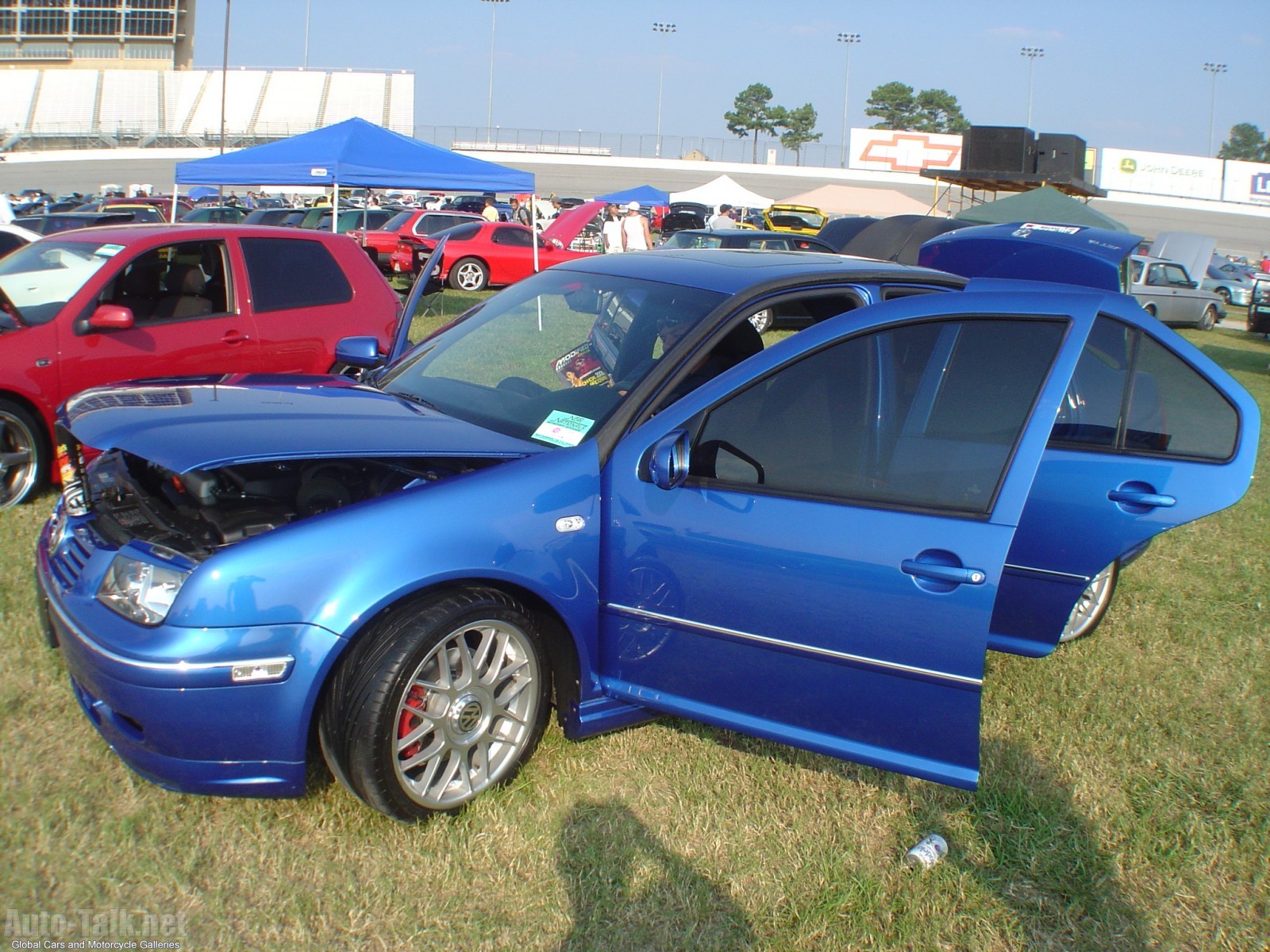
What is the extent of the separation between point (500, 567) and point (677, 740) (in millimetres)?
1015

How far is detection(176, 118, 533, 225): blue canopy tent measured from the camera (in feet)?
42.4

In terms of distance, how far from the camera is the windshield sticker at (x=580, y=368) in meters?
3.34

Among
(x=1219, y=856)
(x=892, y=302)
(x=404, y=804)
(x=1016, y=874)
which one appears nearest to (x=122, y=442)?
(x=404, y=804)

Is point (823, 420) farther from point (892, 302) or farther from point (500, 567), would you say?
point (500, 567)

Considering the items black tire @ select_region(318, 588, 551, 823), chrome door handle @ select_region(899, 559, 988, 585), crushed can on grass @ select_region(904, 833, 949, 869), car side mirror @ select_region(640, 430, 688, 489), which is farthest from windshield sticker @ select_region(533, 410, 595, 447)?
crushed can on grass @ select_region(904, 833, 949, 869)

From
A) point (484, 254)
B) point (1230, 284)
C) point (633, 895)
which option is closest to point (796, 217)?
point (1230, 284)

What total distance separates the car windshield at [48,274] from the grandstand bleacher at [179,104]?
67.3m

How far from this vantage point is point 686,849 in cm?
281

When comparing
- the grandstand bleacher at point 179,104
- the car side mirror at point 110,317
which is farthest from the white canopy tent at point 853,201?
the grandstand bleacher at point 179,104

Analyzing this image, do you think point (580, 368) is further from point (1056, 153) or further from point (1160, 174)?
point (1160, 174)

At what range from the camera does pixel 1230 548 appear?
19.5 feet

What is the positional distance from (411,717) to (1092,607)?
3.15 meters

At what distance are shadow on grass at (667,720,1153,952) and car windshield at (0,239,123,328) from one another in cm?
467

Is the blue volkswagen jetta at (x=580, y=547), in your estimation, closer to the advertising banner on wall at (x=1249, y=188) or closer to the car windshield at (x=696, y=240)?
the car windshield at (x=696, y=240)
